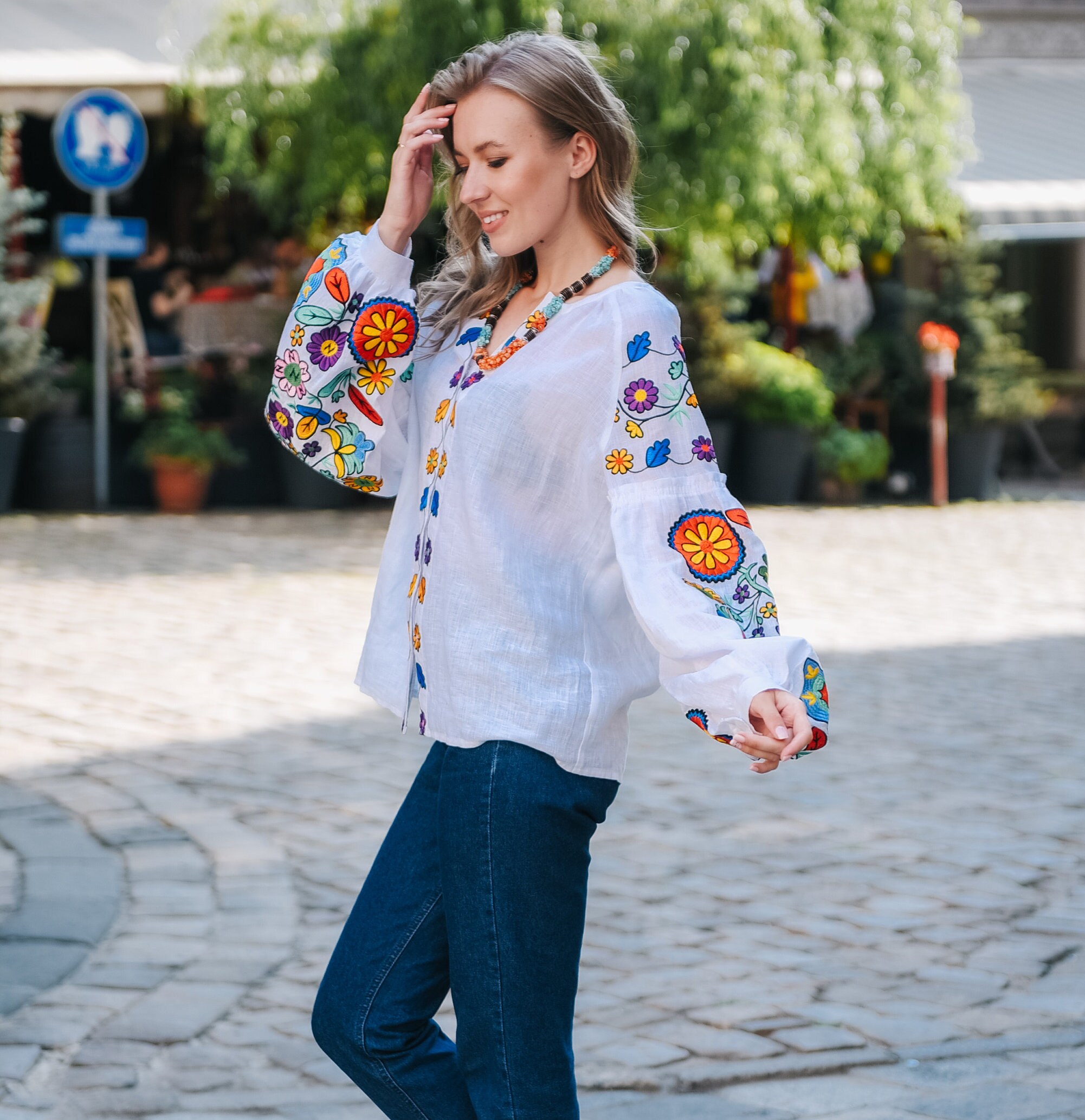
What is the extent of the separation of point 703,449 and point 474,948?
691mm

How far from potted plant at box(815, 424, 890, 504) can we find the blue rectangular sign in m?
5.90

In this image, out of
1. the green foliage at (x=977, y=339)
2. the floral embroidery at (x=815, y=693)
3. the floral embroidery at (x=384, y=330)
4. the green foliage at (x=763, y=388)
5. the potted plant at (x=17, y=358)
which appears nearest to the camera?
the floral embroidery at (x=815, y=693)

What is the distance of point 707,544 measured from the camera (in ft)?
7.27

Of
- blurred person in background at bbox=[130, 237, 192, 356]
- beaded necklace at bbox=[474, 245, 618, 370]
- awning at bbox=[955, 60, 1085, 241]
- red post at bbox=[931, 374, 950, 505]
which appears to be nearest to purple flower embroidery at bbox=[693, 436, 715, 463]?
beaded necklace at bbox=[474, 245, 618, 370]

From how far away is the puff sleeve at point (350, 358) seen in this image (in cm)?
246

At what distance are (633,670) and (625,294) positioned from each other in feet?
1.60

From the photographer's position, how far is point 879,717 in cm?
705

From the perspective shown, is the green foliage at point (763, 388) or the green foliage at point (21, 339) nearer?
the green foliage at point (21, 339)

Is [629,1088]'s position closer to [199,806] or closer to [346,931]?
[346,931]

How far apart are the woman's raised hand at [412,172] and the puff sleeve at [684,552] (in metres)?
0.38

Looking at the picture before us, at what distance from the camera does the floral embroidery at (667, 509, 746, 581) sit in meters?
2.20

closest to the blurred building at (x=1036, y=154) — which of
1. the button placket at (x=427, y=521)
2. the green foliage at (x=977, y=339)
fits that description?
the green foliage at (x=977, y=339)

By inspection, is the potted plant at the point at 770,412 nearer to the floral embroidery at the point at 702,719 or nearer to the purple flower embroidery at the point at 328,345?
the purple flower embroidery at the point at 328,345

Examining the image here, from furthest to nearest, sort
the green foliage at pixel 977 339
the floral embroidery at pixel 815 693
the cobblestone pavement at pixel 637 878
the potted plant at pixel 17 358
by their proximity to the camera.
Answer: the green foliage at pixel 977 339 < the potted plant at pixel 17 358 < the cobblestone pavement at pixel 637 878 < the floral embroidery at pixel 815 693
